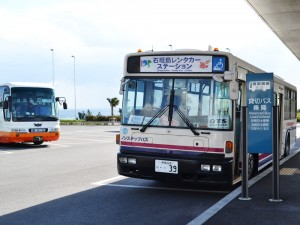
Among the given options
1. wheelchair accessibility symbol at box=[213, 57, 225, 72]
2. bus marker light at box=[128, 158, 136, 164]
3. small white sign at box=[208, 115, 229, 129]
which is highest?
wheelchair accessibility symbol at box=[213, 57, 225, 72]

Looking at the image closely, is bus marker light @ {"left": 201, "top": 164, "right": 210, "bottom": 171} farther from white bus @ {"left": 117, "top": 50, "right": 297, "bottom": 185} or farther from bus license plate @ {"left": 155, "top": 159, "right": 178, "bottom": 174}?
bus license plate @ {"left": 155, "top": 159, "right": 178, "bottom": 174}

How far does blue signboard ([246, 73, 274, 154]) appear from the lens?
25.4ft

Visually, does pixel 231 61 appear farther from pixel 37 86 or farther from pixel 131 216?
pixel 37 86

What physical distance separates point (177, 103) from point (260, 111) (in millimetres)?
1505

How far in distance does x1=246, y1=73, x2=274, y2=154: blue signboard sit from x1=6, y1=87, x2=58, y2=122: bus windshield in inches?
478

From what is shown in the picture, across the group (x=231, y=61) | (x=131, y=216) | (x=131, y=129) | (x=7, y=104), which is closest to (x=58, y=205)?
(x=131, y=216)

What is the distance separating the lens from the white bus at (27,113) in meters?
17.8

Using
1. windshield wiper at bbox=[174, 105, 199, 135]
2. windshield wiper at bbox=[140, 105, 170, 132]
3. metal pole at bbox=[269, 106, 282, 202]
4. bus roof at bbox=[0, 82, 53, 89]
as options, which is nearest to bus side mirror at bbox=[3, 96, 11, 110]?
bus roof at bbox=[0, 82, 53, 89]

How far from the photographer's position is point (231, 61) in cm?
791

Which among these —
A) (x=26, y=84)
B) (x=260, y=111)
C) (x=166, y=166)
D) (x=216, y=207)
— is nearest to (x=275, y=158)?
(x=260, y=111)

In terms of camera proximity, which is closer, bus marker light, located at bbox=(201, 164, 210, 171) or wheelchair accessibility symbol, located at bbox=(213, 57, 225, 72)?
bus marker light, located at bbox=(201, 164, 210, 171)

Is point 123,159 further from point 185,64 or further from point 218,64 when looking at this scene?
point 218,64

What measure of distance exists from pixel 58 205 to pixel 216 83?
3454mm

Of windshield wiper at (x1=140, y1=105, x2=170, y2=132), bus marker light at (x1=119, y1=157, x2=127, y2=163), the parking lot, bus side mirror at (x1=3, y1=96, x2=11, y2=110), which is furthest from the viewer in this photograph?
bus side mirror at (x1=3, y1=96, x2=11, y2=110)
